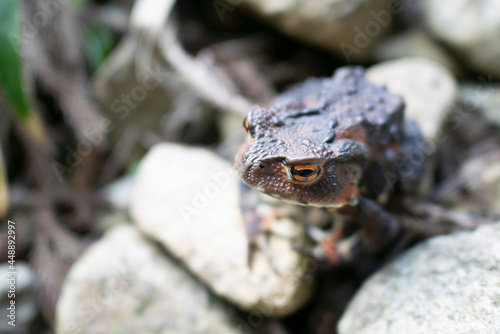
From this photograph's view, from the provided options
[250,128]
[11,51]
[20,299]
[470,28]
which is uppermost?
A: [11,51]

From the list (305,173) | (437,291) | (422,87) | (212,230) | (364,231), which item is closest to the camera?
(305,173)

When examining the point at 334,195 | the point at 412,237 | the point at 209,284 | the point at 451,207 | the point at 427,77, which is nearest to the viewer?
the point at 334,195

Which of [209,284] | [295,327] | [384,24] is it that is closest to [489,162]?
[384,24]

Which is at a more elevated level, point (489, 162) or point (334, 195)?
point (334, 195)

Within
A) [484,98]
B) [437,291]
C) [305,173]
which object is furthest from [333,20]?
[437,291]

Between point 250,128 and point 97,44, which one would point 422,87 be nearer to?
point 250,128

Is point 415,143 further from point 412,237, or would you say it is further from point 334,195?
point 334,195

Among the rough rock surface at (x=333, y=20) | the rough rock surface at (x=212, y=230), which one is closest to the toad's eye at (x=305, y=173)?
the rough rock surface at (x=212, y=230)

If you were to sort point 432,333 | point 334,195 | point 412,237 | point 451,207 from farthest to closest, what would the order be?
point 451,207
point 412,237
point 334,195
point 432,333
